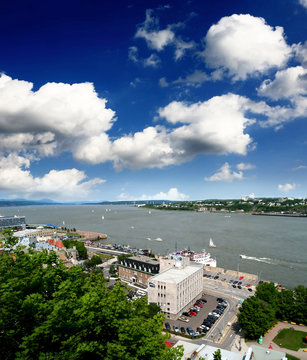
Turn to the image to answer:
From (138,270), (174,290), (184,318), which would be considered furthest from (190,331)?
(138,270)

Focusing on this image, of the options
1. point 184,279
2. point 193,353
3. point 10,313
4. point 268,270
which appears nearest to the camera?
point 10,313

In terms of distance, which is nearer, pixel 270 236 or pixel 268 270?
pixel 268 270

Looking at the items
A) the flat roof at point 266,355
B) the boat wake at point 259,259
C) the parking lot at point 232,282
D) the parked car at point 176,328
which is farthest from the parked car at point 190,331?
the boat wake at point 259,259

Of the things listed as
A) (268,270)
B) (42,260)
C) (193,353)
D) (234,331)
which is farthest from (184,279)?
(268,270)

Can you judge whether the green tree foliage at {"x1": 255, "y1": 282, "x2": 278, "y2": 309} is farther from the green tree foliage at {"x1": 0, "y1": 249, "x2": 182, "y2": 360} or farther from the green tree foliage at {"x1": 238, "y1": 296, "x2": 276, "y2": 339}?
the green tree foliage at {"x1": 0, "y1": 249, "x2": 182, "y2": 360}

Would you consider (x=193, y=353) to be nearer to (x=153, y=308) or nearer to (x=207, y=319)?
(x=153, y=308)

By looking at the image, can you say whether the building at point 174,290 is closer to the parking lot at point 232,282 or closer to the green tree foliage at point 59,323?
the parking lot at point 232,282

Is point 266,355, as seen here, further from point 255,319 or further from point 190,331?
point 190,331
